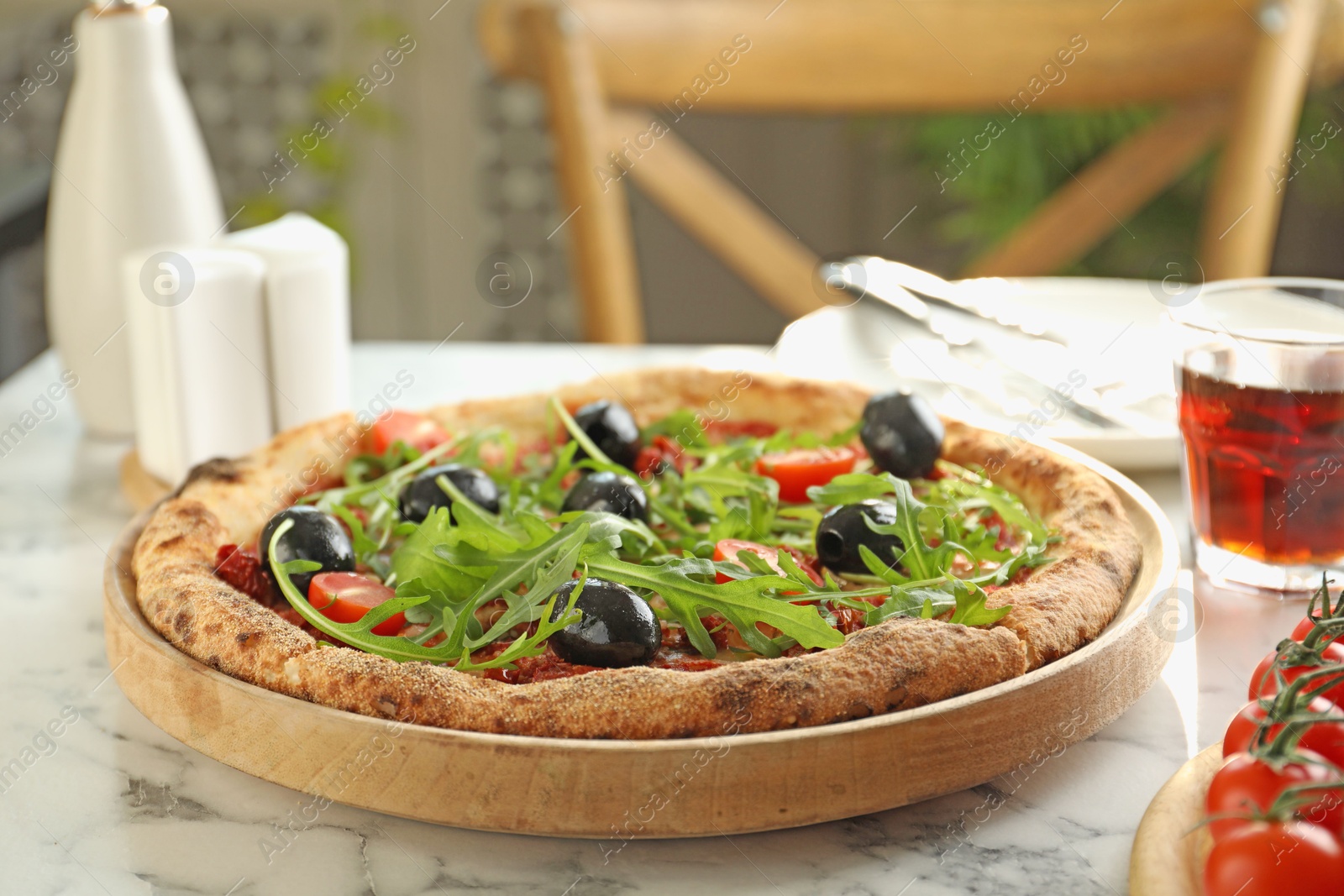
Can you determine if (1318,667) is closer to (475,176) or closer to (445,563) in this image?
(445,563)

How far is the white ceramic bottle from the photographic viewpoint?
2232 millimetres

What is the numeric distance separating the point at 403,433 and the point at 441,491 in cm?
32

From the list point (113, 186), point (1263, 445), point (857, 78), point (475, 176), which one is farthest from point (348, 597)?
point (475, 176)

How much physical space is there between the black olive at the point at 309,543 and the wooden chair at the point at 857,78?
6.26 feet

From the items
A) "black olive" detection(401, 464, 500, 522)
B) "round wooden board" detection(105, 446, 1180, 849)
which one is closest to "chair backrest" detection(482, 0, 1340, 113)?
"black olive" detection(401, 464, 500, 522)

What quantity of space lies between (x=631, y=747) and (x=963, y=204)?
5295 millimetres

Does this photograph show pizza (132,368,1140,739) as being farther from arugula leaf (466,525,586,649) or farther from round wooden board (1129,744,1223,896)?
round wooden board (1129,744,1223,896)

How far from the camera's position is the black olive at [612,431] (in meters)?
1.87

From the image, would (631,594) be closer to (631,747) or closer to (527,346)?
(631,747)

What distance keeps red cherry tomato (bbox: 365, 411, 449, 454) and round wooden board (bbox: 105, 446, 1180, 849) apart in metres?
0.73

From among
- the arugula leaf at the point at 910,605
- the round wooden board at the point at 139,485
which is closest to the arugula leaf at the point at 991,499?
the arugula leaf at the point at 910,605

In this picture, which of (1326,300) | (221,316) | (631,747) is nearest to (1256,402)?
(1326,300)

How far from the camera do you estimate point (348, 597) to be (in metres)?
1.45

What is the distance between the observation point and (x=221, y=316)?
2082 mm
